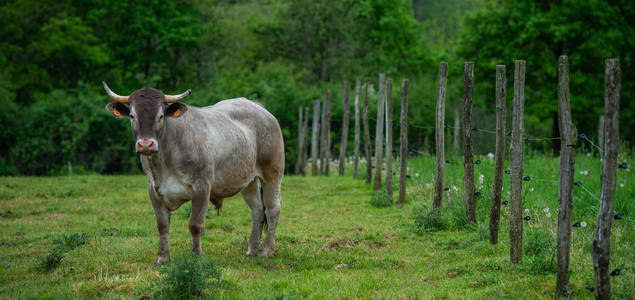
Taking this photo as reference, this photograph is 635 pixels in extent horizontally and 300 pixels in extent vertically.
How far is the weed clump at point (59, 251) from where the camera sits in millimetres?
7102

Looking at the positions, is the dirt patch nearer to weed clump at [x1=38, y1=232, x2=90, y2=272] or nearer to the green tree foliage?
weed clump at [x1=38, y1=232, x2=90, y2=272]

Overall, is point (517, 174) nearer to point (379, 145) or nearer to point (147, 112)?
point (147, 112)

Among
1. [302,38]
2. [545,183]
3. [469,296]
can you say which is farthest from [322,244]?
[302,38]

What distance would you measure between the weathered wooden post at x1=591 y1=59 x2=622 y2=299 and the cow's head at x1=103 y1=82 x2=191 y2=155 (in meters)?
4.29

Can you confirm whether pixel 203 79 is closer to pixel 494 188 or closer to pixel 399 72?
pixel 399 72

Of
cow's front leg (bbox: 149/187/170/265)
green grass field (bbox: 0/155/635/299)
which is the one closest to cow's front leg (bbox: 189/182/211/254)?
cow's front leg (bbox: 149/187/170/265)

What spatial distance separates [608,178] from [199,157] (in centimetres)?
444

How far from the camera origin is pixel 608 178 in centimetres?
474

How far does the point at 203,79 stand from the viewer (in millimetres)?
39250

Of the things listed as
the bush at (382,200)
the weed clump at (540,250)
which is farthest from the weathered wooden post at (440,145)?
the weed clump at (540,250)

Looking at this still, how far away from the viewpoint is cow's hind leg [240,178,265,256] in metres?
8.01

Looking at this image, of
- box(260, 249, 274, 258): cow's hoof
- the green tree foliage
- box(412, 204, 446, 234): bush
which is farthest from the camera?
the green tree foliage

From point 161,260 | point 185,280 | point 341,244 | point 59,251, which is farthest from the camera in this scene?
point 341,244

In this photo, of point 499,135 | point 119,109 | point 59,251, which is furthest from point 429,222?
point 59,251
